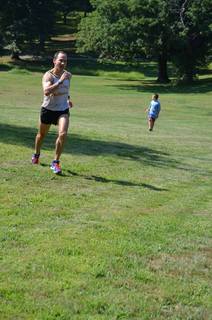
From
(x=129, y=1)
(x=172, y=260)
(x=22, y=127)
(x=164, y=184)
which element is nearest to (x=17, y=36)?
(x=129, y=1)

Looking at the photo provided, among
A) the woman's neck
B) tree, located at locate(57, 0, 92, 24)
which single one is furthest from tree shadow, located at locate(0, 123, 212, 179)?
tree, located at locate(57, 0, 92, 24)

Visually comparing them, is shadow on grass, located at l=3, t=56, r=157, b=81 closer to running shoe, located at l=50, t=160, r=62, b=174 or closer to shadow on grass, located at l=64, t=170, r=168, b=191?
shadow on grass, located at l=64, t=170, r=168, b=191

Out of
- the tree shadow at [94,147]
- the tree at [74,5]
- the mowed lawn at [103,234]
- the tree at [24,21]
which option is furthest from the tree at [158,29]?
the mowed lawn at [103,234]

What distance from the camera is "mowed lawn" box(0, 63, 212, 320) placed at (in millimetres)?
4664

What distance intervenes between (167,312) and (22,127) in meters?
12.4

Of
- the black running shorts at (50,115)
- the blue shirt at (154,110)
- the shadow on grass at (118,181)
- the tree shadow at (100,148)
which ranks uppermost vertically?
the black running shorts at (50,115)

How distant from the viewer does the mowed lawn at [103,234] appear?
15.3 ft

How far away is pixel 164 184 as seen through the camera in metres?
10.2

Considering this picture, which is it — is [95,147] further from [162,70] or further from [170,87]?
[162,70]

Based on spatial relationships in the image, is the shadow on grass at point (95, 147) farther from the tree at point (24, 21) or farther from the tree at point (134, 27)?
the tree at point (24, 21)

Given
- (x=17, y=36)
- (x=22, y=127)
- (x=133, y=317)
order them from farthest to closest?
(x=17, y=36) < (x=22, y=127) < (x=133, y=317)

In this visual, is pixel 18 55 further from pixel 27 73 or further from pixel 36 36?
pixel 27 73

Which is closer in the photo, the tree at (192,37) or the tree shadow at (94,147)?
the tree shadow at (94,147)

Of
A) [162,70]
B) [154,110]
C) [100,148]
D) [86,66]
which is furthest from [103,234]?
[86,66]
